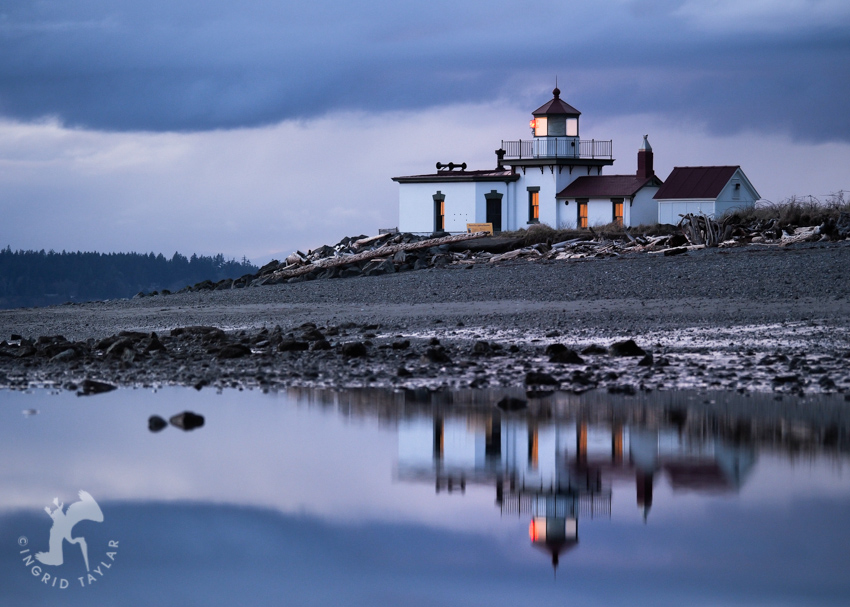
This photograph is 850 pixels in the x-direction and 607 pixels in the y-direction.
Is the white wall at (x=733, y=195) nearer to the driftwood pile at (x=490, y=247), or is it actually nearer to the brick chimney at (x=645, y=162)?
the brick chimney at (x=645, y=162)

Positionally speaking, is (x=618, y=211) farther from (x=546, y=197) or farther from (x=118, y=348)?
(x=118, y=348)

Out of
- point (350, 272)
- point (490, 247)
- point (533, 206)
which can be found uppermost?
point (533, 206)

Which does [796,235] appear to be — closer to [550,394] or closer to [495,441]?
[550,394]

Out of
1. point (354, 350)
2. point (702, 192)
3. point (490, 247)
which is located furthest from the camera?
point (702, 192)

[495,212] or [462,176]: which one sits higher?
[462,176]

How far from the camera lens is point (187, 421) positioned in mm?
9211

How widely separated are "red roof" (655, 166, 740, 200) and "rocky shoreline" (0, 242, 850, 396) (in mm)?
15497

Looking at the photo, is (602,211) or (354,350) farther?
(602,211)

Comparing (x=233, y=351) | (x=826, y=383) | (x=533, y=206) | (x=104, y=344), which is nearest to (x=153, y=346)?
(x=104, y=344)

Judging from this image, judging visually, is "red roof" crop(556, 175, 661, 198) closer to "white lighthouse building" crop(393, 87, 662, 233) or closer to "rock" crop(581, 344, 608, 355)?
"white lighthouse building" crop(393, 87, 662, 233)

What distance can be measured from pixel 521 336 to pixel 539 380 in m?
3.88

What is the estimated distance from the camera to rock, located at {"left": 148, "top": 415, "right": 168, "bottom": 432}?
360 inches

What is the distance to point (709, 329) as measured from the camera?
47.1 ft

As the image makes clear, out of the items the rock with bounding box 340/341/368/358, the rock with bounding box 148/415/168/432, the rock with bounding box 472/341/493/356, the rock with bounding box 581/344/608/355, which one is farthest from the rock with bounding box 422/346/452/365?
the rock with bounding box 148/415/168/432
